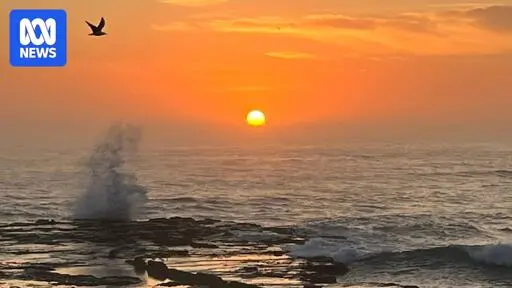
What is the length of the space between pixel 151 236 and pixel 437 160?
7041 cm

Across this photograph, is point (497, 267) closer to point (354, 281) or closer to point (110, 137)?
point (354, 281)

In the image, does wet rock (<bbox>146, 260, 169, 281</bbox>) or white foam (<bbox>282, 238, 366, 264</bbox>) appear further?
white foam (<bbox>282, 238, 366, 264</bbox>)

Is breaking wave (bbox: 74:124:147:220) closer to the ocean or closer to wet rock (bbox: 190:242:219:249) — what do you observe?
the ocean

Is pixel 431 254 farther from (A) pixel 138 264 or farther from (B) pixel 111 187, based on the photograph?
(B) pixel 111 187

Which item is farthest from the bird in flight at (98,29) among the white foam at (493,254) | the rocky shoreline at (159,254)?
the white foam at (493,254)

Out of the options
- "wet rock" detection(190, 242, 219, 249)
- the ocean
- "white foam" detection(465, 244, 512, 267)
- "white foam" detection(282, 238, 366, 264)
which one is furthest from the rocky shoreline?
"white foam" detection(465, 244, 512, 267)

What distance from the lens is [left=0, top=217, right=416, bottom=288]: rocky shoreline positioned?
2241 centimetres

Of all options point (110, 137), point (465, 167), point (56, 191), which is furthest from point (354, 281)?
point (465, 167)

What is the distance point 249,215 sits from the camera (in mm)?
42031

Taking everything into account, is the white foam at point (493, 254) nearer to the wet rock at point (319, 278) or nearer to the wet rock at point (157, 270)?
the wet rock at point (319, 278)

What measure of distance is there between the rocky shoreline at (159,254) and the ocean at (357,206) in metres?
1.55

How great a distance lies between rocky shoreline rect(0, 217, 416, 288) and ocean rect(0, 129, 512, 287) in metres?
1.55

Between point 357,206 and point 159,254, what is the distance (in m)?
21.7

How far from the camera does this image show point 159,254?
27016 mm
